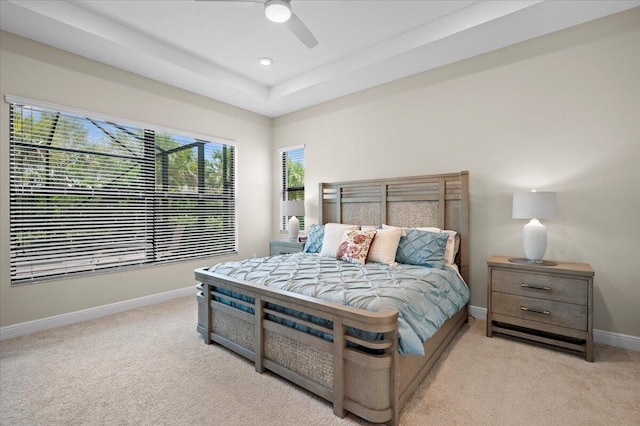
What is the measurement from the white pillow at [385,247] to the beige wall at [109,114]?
2.54 meters

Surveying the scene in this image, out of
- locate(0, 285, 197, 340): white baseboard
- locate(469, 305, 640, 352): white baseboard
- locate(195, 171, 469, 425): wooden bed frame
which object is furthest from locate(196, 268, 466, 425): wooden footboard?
locate(0, 285, 197, 340): white baseboard

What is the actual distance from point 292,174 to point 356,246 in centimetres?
247

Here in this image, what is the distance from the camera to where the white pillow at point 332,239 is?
3336 millimetres

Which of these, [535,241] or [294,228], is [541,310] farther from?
[294,228]

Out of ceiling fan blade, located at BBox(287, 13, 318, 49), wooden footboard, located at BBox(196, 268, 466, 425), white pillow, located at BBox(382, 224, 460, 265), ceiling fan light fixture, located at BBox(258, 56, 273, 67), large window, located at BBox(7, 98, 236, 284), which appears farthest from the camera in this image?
ceiling fan light fixture, located at BBox(258, 56, 273, 67)

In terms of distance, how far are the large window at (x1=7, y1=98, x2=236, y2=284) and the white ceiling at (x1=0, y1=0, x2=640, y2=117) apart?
81 centimetres

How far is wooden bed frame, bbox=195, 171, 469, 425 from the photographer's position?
5.30 feet

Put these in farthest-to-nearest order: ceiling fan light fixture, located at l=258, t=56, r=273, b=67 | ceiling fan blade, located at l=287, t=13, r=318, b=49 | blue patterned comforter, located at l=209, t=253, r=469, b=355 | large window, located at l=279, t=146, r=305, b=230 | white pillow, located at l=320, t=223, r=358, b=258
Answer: large window, located at l=279, t=146, r=305, b=230
ceiling fan light fixture, located at l=258, t=56, r=273, b=67
white pillow, located at l=320, t=223, r=358, b=258
ceiling fan blade, located at l=287, t=13, r=318, b=49
blue patterned comforter, located at l=209, t=253, r=469, b=355

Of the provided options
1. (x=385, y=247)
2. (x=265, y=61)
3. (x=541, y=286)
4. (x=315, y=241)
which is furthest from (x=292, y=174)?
(x=541, y=286)

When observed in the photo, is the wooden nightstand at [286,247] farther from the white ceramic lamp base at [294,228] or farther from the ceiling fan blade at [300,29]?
the ceiling fan blade at [300,29]

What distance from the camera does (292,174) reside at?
5.16 meters

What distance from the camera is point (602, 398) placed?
1.86 metres

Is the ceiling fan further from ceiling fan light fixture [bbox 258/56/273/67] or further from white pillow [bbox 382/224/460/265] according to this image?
white pillow [bbox 382/224/460/265]

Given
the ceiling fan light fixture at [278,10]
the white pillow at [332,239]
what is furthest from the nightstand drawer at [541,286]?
the ceiling fan light fixture at [278,10]
